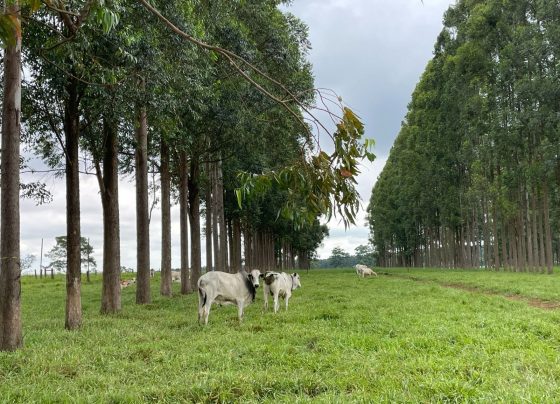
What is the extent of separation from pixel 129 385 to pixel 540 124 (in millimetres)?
30901

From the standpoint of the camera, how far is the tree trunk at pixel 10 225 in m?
8.41

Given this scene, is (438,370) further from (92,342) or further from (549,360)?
(92,342)

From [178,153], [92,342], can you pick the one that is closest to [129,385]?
[92,342]

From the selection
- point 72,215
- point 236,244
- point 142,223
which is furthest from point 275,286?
point 236,244

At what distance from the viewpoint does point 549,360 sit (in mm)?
6965

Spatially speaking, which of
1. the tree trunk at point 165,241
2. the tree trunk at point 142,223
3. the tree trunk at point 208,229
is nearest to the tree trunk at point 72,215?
the tree trunk at point 142,223

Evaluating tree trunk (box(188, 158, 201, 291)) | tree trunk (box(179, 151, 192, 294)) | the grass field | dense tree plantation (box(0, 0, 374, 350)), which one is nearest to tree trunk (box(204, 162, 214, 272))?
dense tree plantation (box(0, 0, 374, 350))

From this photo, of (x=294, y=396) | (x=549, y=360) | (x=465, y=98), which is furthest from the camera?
(x=465, y=98)

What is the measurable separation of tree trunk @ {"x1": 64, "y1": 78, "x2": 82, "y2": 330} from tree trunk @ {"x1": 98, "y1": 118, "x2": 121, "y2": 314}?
2.33 meters

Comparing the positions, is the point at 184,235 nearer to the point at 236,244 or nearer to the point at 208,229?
the point at 208,229

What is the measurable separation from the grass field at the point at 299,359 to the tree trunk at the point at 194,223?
10344 millimetres

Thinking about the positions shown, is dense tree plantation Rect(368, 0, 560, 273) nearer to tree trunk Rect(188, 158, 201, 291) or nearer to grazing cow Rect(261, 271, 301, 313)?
tree trunk Rect(188, 158, 201, 291)

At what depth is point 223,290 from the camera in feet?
40.8

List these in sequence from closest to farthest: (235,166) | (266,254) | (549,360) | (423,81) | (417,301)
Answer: (549,360) < (417,301) < (235,166) < (423,81) < (266,254)
